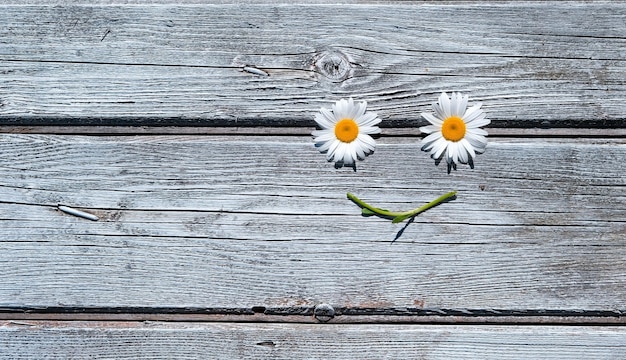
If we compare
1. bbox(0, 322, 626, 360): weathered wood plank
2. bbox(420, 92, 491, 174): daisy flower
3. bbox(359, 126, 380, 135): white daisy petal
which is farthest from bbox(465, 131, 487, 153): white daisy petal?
bbox(0, 322, 626, 360): weathered wood plank

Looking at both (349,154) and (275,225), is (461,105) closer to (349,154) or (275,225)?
(349,154)

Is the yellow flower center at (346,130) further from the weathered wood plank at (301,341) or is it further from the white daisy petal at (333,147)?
the weathered wood plank at (301,341)

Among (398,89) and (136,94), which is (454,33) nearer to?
(398,89)

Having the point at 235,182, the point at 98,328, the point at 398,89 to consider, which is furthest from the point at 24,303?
the point at 398,89

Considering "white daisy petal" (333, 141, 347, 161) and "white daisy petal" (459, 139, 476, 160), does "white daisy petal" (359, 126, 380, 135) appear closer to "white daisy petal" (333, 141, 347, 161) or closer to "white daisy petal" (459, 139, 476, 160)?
"white daisy petal" (333, 141, 347, 161)

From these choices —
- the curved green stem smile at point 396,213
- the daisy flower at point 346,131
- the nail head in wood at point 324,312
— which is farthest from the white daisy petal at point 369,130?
the nail head in wood at point 324,312

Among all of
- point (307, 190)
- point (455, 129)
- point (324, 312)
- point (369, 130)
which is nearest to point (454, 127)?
point (455, 129)
